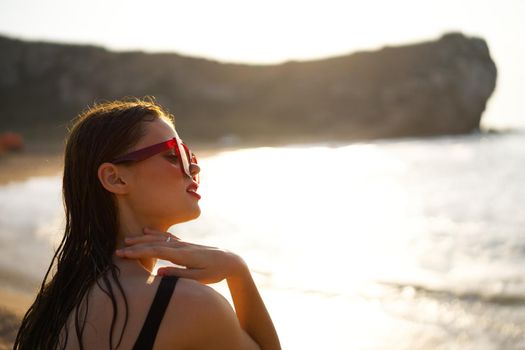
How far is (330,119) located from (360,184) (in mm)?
41580

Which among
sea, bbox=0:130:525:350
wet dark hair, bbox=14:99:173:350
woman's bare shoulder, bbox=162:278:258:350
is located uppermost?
wet dark hair, bbox=14:99:173:350

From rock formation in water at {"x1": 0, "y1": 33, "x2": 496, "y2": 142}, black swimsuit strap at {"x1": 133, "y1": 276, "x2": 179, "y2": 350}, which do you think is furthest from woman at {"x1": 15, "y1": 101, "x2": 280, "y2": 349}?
rock formation in water at {"x1": 0, "y1": 33, "x2": 496, "y2": 142}

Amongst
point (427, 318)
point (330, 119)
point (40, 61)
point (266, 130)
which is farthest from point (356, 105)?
point (427, 318)

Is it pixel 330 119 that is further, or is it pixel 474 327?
pixel 330 119

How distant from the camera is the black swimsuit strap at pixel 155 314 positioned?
1.47 meters

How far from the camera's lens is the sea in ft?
16.9

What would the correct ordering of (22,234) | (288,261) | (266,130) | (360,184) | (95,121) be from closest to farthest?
(95,121), (288,261), (22,234), (360,184), (266,130)

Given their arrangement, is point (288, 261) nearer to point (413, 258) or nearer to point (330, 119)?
point (413, 258)

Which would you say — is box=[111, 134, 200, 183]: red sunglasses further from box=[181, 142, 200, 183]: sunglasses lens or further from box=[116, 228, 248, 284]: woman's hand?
box=[116, 228, 248, 284]: woman's hand

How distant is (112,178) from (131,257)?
25 cm

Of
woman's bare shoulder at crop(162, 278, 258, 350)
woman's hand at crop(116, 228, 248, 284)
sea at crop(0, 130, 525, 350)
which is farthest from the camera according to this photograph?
sea at crop(0, 130, 525, 350)

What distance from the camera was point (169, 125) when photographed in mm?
1797

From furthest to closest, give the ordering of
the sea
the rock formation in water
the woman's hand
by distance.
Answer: the rock formation in water → the sea → the woman's hand

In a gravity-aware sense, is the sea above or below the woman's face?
below
